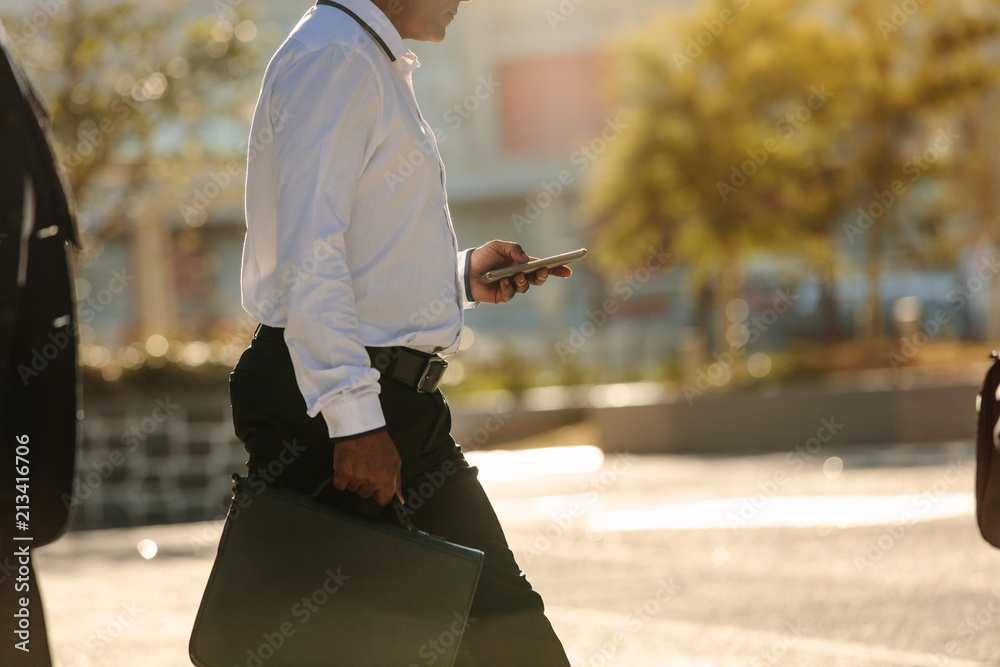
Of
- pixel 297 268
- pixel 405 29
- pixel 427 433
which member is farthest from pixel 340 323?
pixel 405 29

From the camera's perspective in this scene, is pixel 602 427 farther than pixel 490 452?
No

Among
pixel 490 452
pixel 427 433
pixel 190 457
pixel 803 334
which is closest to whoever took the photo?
pixel 427 433

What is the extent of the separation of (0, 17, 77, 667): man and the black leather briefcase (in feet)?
1.74

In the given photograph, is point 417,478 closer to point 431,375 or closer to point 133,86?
point 431,375

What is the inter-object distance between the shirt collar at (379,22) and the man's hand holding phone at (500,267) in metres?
0.51

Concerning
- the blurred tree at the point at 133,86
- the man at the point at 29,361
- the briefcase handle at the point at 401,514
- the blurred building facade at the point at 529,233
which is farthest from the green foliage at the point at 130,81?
the briefcase handle at the point at 401,514

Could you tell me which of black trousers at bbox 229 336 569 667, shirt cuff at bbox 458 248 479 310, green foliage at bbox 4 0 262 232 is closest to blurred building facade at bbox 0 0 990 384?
green foliage at bbox 4 0 262 232

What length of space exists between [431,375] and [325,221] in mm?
390

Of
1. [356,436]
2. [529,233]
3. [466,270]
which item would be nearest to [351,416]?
[356,436]

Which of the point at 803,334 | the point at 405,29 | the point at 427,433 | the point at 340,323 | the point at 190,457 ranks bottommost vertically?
the point at 803,334

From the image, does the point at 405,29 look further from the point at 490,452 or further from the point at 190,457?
the point at 490,452

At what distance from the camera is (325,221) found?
7.64ft

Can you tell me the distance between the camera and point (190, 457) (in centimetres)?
1020

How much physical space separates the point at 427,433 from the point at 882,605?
3.20 metres
